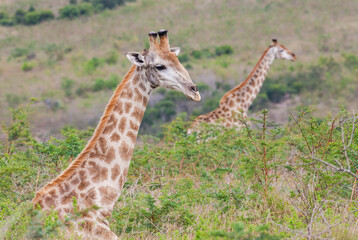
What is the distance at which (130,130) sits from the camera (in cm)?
595

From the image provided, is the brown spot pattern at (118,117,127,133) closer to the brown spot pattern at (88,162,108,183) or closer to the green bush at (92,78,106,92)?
the brown spot pattern at (88,162,108,183)

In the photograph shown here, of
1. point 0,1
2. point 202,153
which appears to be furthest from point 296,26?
point 202,153

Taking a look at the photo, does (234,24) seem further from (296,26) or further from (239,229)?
(239,229)

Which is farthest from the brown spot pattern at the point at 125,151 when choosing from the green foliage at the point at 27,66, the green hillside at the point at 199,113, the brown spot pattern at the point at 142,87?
the green foliage at the point at 27,66

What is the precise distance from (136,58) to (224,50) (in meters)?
28.8

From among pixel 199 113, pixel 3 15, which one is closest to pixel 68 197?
pixel 199 113

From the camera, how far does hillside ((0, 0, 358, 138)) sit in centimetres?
2462

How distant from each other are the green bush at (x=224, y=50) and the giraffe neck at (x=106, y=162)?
28.3 meters

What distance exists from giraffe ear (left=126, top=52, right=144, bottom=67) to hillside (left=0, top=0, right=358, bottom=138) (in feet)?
44.3

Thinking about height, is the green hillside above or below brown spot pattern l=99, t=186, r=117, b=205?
below

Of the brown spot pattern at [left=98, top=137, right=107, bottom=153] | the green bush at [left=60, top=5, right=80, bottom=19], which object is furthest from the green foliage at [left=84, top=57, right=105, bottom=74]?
the brown spot pattern at [left=98, top=137, right=107, bottom=153]

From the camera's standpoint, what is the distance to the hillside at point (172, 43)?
24625 mm

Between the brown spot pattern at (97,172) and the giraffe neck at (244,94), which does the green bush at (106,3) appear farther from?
the brown spot pattern at (97,172)

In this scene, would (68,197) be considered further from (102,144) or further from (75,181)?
(102,144)
